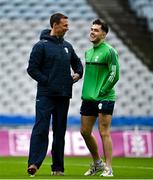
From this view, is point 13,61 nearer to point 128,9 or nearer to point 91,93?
point 128,9

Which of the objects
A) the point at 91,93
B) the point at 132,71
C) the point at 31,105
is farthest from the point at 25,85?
the point at 91,93

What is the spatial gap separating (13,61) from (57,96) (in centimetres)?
1180

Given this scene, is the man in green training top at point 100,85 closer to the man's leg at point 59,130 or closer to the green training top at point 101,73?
the green training top at point 101,73

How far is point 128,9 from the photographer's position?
24.5 metres

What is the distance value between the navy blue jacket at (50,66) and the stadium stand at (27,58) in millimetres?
10537

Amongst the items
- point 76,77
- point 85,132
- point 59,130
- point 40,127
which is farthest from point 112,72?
point 40,127

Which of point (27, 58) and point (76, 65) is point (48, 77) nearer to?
point (76, 65)

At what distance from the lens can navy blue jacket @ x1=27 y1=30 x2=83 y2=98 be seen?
10.9m

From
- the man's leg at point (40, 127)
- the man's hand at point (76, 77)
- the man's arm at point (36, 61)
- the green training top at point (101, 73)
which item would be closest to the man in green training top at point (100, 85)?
the green training top at point (101, 73)

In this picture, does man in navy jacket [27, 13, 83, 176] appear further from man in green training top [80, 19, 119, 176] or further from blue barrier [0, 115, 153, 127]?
blue barrier [0, 115, 153, 127]

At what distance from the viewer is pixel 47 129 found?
1102 centimetres

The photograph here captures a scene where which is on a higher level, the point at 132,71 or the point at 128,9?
the point at 128,9

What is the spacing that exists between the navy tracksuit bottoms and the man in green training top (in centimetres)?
33

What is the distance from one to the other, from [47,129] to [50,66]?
81cm
